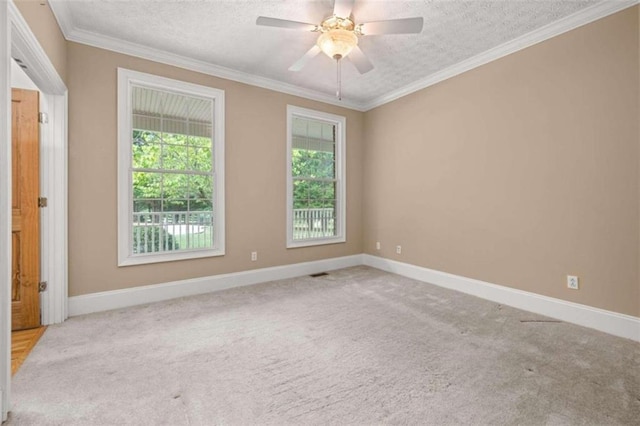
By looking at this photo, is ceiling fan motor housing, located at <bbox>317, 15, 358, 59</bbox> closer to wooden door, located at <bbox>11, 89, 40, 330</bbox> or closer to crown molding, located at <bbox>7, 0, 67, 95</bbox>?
crown molding, located at <bbox>7, 0, 67, 95</bbox>

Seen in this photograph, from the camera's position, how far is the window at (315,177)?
441cm

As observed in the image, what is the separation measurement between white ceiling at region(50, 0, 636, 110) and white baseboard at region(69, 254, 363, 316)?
253cm

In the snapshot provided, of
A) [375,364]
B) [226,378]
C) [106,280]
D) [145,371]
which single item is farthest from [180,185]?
[375,364]

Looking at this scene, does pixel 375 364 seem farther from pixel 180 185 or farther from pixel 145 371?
pixel 180 185

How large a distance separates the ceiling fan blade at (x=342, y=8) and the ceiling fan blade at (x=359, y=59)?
349 mm

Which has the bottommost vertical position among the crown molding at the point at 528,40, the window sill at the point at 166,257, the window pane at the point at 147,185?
the window sill at the point at 166,257

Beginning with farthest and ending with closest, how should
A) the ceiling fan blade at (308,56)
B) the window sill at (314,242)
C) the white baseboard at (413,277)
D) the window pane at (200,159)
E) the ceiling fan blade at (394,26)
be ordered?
the window sill at (314,242) < the window pane at (200,159) < the ceiling fan blade at (308,56) < the white baseboard at (413,277) < the ceiling fan blade at (394,26)

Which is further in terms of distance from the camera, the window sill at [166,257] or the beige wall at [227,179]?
the window sill at [166,257]

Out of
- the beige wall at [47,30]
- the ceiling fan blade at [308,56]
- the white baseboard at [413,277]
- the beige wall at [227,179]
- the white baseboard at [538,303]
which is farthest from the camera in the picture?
the beige wall at [227,179]

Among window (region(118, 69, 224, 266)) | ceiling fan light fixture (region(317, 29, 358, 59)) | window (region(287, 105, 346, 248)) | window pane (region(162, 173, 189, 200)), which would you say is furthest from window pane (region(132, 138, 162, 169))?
ceiling fan light fixture (region(317, 29, 358, 59))

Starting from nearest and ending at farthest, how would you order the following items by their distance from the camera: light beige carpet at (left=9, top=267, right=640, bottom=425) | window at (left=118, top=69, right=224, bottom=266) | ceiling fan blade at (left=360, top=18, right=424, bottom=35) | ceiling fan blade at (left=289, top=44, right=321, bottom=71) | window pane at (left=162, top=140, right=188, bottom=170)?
light beige carpet at (left=9, top=267, right=640, bottom=425)
ceiling fan blade at (left=360, top=18, right=424, bottom=35)
ceiling fan blade at (left=289, top=44, right=321, bottom=71)
window at (left=118, top=69, right=224, bottom=266)
window pane at (left=162, top=140, right=188, bottom=170)

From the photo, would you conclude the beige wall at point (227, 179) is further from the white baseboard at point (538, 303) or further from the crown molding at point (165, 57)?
the white baseboard at point (538, 303)

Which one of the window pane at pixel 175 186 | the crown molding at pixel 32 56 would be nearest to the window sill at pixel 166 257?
the window pane at pixel 175 186

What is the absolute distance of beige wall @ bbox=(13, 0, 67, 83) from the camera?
6.27 ft
